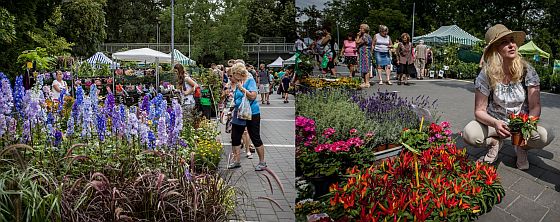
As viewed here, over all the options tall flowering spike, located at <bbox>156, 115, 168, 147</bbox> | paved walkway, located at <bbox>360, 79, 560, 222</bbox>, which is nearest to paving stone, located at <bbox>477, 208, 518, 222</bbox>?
paved walkway, located at <bbox>360, 79, 560, 222</bbox>

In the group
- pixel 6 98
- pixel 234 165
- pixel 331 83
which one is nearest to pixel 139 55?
pixel 6 98

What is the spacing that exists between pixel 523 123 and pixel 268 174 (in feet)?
5.14

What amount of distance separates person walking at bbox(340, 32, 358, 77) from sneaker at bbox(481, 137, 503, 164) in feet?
1.20

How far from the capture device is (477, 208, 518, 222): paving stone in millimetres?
1086

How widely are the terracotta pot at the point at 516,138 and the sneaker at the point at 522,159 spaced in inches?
2.4

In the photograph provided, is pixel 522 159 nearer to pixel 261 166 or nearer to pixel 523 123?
pixel 523 123

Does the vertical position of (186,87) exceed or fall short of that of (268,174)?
it exceeds it

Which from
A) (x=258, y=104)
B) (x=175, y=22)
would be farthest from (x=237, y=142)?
(x=175, y=22)

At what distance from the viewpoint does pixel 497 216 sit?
1096 mm

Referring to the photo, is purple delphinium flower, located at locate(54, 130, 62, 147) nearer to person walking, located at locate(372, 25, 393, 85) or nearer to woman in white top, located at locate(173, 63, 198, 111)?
woman in white top, located at locate(173, 63, 198, 111)

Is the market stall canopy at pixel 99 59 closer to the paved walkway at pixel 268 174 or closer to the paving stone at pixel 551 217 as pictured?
the paved walkway at pixel 268 174

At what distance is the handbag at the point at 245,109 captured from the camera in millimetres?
2496

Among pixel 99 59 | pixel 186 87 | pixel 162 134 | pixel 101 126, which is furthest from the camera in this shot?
pixel 186 87

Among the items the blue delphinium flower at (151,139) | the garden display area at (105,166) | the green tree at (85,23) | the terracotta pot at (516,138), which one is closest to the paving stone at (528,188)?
the terracotta pot at (516,138)
